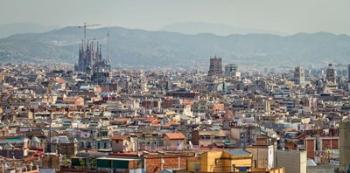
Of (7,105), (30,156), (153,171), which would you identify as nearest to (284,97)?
(7,105)

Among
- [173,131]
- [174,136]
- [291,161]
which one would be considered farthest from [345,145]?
[173,131]

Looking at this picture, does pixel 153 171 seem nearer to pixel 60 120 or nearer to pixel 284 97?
pixel 60 120

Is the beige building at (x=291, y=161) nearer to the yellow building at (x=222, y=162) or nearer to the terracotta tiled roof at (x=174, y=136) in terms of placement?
the yellow building at (x=222, y=162)

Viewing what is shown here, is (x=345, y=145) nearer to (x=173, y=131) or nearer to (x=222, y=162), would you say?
(x=222, y=162)

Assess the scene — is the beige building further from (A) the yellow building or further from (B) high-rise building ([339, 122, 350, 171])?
(A) the yellow building

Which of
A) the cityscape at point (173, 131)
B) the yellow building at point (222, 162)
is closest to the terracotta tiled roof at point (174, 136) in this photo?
the cityscape at point (173, 131)

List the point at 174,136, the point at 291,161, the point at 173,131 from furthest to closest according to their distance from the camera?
the point at 173,131 → the point at 174,136 → the point at 291,161

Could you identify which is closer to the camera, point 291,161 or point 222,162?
point 222,162

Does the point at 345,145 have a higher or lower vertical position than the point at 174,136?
higher
